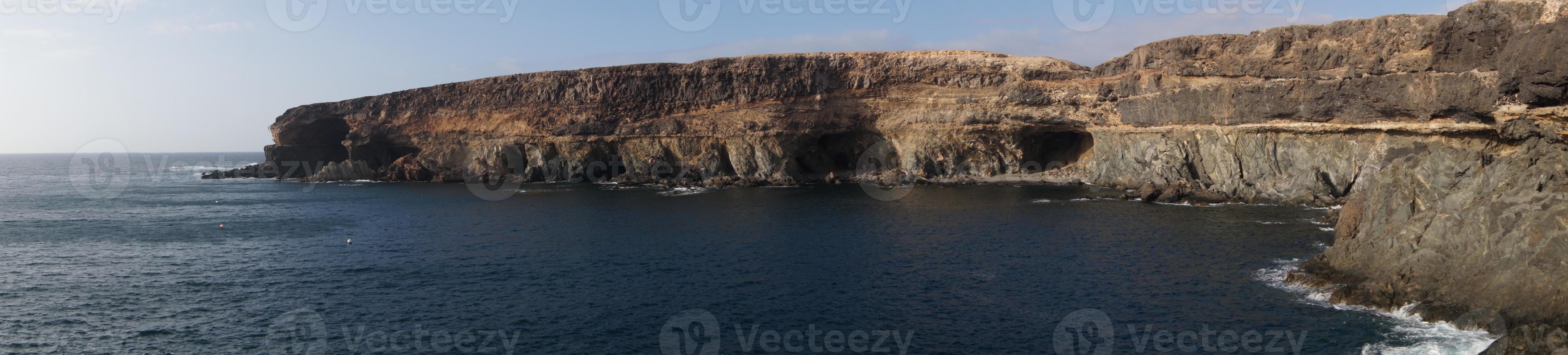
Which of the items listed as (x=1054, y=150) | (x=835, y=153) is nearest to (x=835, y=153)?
(x=835, y=153)

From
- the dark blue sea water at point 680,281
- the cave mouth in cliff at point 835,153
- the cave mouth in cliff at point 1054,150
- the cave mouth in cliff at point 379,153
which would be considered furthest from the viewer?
the cave mouth in cliff at point 379,153

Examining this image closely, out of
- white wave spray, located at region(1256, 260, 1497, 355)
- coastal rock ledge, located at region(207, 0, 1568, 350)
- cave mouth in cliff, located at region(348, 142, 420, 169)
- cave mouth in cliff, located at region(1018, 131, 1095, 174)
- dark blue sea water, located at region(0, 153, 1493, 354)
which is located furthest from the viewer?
cave mouth in cliff, located at region(348, 142, 420, 169)

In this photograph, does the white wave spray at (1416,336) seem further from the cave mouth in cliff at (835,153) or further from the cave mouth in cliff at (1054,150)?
the cave mouth in cliff at (835,153)

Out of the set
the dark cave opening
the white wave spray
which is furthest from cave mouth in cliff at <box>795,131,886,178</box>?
the white wave spray

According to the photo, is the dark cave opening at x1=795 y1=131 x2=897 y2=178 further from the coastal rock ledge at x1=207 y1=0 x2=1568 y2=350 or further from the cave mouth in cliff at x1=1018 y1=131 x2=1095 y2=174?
the cave mouth in cliff at x1=1018 y1=131 x2=1095 y2=174

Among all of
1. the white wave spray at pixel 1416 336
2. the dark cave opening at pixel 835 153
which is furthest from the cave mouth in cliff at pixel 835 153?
the white wave spray at pixel 1416 336

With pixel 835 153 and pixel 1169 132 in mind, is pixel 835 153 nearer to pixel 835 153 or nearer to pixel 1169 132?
pixel 835 153

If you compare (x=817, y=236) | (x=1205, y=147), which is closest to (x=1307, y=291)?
(x=817, y=236)
